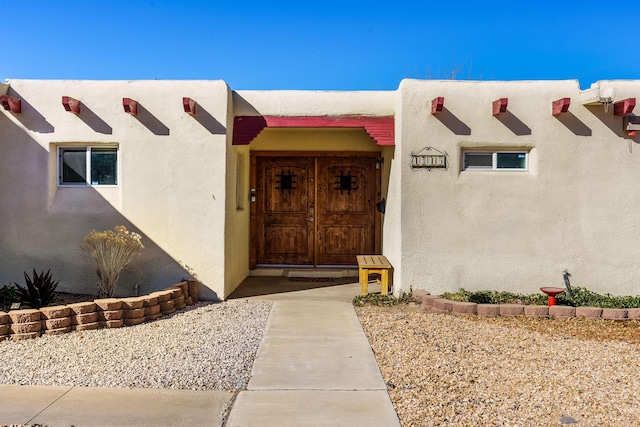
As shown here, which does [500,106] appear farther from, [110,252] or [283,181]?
[110,252]

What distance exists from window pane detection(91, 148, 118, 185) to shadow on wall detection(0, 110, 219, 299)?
24 centimetres

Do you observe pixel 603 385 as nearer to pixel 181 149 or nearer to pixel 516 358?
pixel 516 358

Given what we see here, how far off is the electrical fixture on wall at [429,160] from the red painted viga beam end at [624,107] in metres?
2.62

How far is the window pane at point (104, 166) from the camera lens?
7195 millimetres

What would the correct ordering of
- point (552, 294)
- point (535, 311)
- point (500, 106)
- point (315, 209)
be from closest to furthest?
1. point (535, 311)
2. point (552, 294)
3. point (500, 106)
4. point (315, 209)

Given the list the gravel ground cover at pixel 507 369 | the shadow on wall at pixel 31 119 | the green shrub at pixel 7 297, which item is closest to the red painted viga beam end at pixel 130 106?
the shadow on wall at pixel 31 119

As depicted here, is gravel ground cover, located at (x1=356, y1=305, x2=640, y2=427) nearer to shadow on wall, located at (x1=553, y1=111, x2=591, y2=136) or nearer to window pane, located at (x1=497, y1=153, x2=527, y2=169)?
window pane, located at (x1=497, y1=153, x2=527, y2=169)

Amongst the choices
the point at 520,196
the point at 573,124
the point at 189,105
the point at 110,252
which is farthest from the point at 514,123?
the point at 110,252

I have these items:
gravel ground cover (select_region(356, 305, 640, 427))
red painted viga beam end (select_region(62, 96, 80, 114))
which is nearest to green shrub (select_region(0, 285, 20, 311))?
red painted viga beam end (select_region(62, 96, 80, 114))

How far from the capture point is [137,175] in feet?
Result: 23.1

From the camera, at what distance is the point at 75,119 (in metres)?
7.03

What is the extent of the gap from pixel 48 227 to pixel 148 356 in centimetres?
386

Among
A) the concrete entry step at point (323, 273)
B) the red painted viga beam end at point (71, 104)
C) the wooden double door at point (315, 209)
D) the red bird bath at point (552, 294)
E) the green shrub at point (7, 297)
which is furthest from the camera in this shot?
the wooden double door at point (315, 209)

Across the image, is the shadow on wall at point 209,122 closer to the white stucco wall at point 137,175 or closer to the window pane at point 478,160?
the white stucco wall at point 137,175
